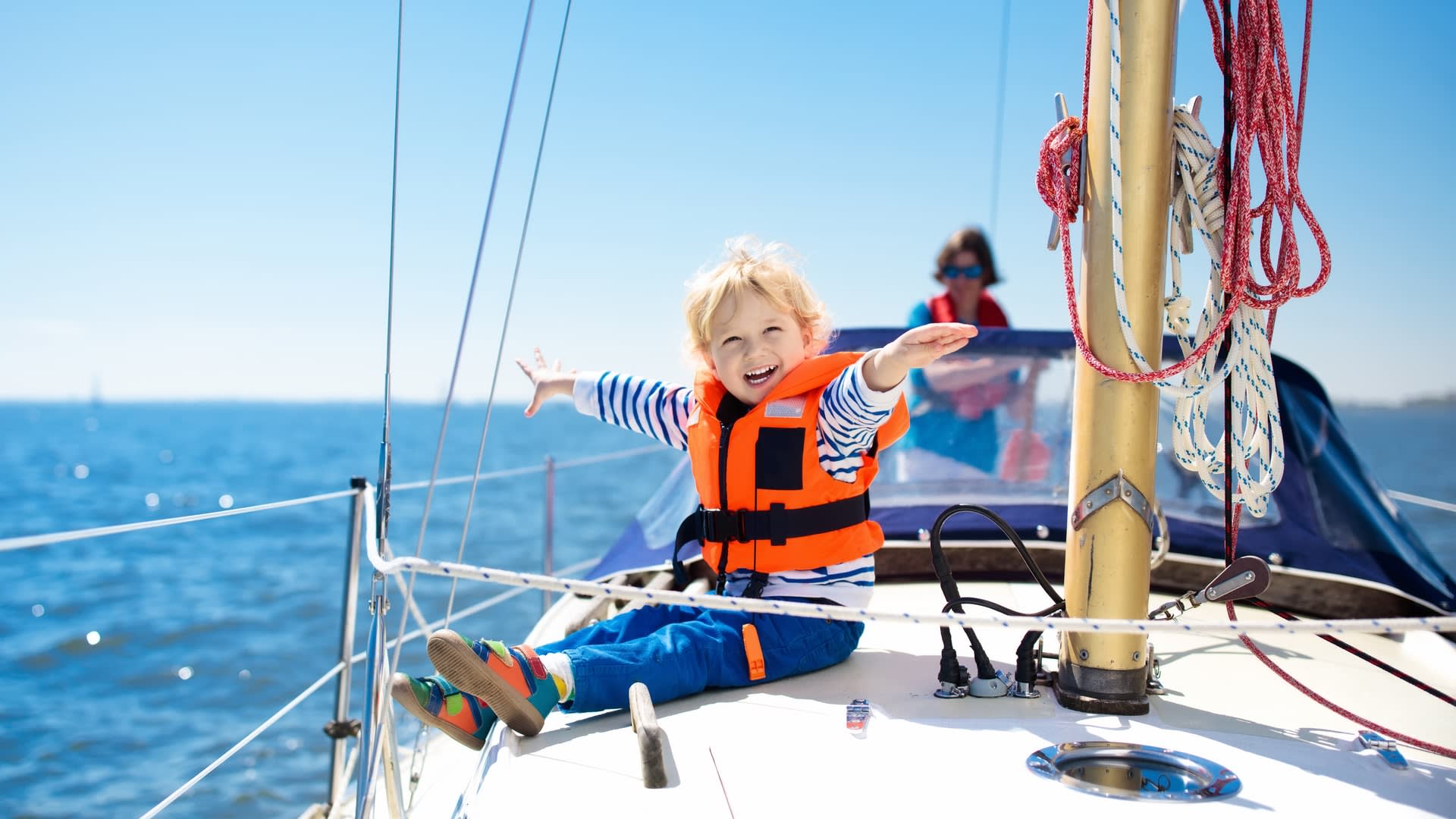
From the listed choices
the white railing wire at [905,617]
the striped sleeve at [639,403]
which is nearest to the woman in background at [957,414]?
the striped sleeve at [639,403]

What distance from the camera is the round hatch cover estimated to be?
1.45m

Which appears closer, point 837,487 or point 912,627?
point 837,487

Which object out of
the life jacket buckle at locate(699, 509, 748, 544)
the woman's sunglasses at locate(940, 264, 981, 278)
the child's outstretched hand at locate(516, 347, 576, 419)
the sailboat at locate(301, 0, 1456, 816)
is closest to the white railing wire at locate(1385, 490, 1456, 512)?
the sailboat at locate(301, 0, 1456, 816)

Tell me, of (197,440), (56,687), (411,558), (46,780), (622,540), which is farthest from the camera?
(197,440)

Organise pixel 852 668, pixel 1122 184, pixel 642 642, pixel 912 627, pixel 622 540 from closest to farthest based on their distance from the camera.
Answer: pixel 1122 184, pixel 642 642, pixel 852 668, pixel 912 627, pixel 622 540

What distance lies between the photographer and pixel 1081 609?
1846mm

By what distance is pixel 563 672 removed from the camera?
187cm

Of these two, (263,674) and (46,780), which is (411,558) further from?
(263,674)

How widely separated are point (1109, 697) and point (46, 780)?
6604 millimetres

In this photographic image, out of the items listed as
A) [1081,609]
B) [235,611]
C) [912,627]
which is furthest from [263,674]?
[1081,609]

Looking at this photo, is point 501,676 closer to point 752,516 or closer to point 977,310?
point 752,516

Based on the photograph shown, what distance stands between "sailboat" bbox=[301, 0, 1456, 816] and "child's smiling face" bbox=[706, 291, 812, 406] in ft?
1.89

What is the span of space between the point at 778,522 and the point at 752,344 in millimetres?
421

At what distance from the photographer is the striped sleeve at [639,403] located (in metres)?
2.69
